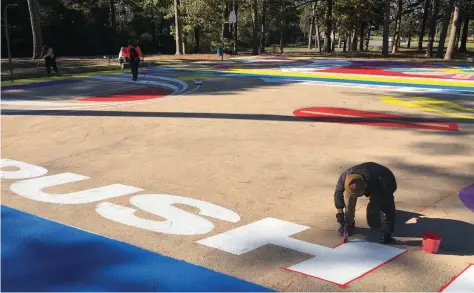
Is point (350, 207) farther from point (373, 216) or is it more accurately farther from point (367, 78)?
point (367, 78)

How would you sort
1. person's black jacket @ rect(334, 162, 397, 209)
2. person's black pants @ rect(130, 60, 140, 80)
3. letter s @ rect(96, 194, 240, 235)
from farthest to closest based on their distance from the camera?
person's black pants @ rect(130, 60, 140, 80)
letter s @ rect(96, 194, 240, 235)
person's black jacket @ rect(334, 162, 397, 209)

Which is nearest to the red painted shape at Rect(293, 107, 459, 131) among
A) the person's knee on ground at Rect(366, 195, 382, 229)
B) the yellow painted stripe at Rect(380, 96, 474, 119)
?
the yellow painted stripe at Rect(380, 96, 474, 119)

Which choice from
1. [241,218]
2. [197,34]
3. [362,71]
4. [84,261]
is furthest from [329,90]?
[197,34]

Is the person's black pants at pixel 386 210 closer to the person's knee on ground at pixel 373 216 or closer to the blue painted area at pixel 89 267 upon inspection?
the person's knee on ground at pixel 373 216

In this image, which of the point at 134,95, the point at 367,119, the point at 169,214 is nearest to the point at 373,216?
the point at 169,214

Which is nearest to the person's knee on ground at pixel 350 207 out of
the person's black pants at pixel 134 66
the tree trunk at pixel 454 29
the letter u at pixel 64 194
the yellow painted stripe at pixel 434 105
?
the letter u at pixel 64 194

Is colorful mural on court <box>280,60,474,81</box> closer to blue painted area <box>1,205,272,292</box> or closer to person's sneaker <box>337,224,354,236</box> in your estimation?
person's sneaker <box>337,224,354,236</box>

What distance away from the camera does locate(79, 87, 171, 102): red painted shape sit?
1432 centimetres

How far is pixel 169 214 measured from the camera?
17.6 ft

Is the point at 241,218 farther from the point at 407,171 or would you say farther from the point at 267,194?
the point at 407,171

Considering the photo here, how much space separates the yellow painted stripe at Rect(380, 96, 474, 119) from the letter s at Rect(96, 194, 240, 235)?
8700mm

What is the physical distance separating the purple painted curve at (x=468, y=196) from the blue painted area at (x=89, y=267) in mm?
3336

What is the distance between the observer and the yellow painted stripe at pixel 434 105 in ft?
39.1

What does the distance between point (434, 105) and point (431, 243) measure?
9981 mm
